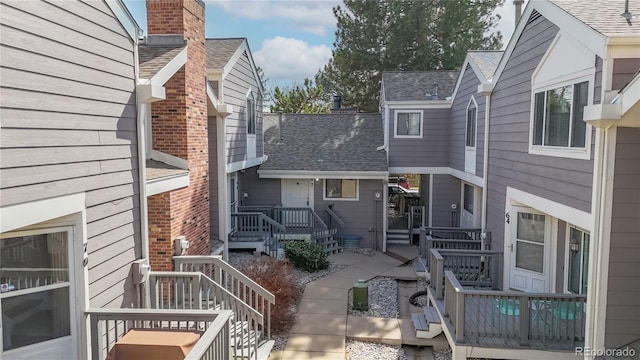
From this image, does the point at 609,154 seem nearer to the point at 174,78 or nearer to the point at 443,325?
the point at 443,325

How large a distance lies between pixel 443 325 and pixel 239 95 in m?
8.36

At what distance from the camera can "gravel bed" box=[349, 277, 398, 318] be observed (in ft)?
31.2

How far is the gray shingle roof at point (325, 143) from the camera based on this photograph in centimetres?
1547

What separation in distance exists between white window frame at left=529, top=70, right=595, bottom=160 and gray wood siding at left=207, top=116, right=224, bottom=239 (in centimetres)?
710

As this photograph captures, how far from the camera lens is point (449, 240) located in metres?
10.5

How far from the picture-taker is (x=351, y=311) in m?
9.61

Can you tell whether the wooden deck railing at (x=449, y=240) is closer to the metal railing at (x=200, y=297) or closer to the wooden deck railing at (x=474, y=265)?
the wooden deck railing at (x=474, y=265)

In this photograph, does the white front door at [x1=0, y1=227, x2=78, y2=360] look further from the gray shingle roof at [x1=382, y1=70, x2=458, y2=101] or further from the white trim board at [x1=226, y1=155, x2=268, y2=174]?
the gray shingle roof at [x1=382, y1=70, x2=458, y2=101]

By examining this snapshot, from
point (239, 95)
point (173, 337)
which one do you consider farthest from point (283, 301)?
point (239, 95)

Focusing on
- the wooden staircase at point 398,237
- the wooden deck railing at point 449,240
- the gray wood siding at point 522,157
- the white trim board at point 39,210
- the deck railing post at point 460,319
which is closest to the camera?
the white trim board at point 39,210

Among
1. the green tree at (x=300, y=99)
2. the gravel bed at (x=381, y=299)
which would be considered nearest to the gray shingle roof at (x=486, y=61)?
the gravel bed at (x=381, y=299)

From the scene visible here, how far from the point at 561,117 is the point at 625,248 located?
2.38 m

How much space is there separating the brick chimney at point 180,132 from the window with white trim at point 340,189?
7553 mm

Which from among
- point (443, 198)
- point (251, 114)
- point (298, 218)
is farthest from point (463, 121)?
point (251, 114)
